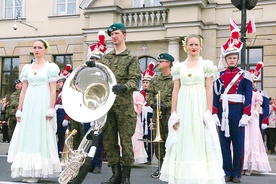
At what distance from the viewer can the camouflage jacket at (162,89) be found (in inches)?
297

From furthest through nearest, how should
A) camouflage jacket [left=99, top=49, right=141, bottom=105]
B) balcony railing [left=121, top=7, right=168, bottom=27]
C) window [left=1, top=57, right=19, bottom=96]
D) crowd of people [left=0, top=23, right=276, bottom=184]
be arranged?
window [left=1, top=57, right=19, bottom=96], balcony railing [left=121, top=7, right=168, bottom=27], camouflage jacket [left=99, top=49, right=141, bottom=105], crowd of people [left=0, top=23, right=276, bottom=184]

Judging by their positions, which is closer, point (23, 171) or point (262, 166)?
point (23, 171)

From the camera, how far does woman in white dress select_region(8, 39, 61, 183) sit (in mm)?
6133

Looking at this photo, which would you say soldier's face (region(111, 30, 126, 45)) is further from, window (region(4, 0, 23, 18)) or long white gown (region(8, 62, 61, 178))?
window (region(4, 0, 23, 18))

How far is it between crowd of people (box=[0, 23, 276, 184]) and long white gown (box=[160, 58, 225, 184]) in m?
0.01

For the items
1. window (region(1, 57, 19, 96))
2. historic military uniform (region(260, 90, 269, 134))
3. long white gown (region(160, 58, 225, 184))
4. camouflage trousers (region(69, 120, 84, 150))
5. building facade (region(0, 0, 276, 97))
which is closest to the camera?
long white gown (region(160, 58, 225, 184))

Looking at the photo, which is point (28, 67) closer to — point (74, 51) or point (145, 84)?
point (145, 84)

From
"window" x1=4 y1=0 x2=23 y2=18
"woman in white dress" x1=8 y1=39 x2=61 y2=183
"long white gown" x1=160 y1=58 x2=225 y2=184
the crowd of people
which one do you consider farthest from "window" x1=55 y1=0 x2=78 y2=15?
"long white gown" x1=160 y1=58 x2=225 y2=184

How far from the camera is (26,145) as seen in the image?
20.5 feet

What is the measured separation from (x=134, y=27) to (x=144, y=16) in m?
0.60

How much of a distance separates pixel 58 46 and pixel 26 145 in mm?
13914

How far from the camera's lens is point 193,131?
211 inches

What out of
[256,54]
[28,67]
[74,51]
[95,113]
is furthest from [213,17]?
[95,113]

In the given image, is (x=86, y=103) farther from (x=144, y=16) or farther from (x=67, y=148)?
(x=144, y=16)
